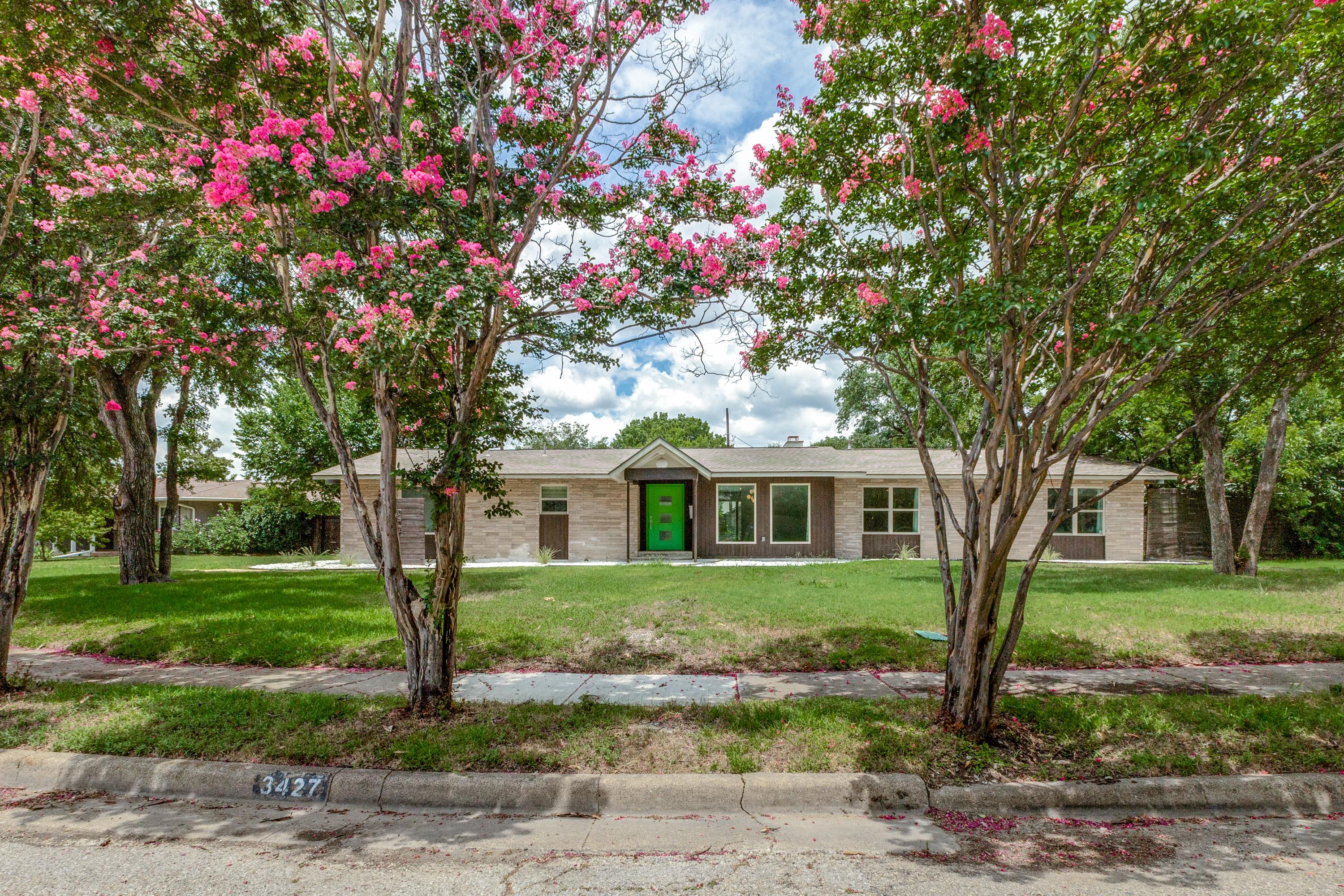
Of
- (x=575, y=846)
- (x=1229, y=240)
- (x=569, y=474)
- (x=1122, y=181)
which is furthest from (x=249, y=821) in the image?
(x=569, y=474)

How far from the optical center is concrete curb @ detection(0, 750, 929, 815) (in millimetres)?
3777

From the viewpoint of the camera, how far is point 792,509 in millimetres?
17828

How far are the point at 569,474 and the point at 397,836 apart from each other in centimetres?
1389

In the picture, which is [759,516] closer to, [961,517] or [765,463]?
[765,463]

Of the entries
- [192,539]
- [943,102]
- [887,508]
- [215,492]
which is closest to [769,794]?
[943,102]

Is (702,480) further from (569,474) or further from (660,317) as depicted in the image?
(660,317)

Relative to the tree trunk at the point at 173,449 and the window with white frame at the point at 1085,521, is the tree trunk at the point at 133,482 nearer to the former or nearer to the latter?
the tree trunk at the point at 173,449

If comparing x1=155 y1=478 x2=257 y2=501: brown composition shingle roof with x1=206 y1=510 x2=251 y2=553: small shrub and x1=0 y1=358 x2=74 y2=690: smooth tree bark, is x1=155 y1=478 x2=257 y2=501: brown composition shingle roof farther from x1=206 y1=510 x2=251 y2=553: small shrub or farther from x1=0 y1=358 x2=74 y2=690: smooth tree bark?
x1=0 y1=358 x2=74 y2=690: smooth tree bark

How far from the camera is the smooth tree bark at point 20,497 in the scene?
539 cm

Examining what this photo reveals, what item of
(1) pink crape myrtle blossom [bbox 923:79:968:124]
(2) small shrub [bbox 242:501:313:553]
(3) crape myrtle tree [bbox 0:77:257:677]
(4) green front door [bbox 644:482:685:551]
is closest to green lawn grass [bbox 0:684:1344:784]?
(3) crape myrtle tree [bbox 0:77:257:677]

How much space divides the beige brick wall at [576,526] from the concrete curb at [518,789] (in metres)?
13.6

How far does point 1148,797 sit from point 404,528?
1654 cm

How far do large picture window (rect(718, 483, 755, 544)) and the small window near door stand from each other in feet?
14.0

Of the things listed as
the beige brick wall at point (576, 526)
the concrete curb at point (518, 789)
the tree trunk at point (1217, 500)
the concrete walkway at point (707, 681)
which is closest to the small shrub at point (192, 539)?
the beige brick wall at point (576, 526)
